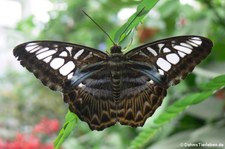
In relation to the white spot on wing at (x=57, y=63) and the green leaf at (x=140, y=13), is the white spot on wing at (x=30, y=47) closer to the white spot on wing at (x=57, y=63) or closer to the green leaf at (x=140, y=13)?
the white spot on wing at (x=57, y=63)

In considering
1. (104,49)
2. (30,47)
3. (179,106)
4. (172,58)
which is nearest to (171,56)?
(172,58)

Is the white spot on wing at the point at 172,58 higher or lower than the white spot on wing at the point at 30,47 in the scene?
lower

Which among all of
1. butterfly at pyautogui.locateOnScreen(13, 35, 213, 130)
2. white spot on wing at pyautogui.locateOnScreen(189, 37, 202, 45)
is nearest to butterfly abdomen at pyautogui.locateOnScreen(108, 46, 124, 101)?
butterfly at pyautogui.locateOnScreen(13, 35, 213, 130)

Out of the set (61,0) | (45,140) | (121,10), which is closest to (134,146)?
(121,10)

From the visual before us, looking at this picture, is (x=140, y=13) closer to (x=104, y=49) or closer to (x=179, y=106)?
(x=179, y=106)

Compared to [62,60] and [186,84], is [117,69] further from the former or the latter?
[186,84]

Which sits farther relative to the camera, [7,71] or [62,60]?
[7,71]

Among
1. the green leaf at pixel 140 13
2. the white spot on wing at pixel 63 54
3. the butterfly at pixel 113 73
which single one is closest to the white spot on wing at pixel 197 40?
the butterfly at pixel 113 73
